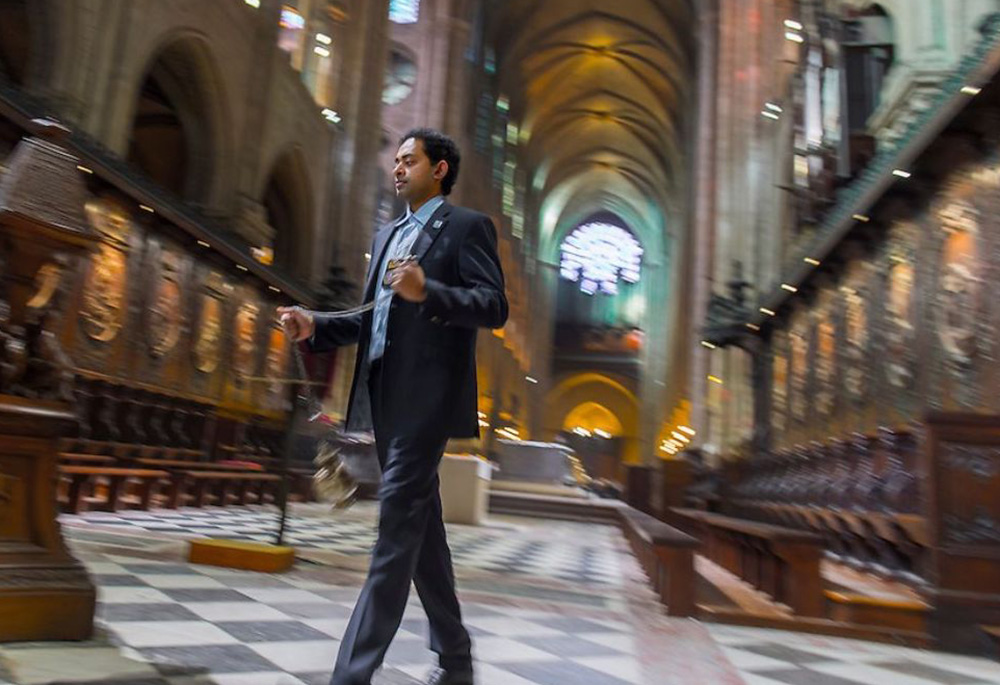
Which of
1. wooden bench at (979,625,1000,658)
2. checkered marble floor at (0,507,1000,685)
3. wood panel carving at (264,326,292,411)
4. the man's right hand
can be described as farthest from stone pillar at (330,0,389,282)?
the man's right hand

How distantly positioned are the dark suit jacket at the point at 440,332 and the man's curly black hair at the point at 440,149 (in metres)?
0.11

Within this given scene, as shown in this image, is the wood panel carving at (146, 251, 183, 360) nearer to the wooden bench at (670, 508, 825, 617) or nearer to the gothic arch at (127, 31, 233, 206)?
the gothic arch at (127, 31, 233, 206)

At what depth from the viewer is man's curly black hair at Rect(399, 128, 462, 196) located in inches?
80.9

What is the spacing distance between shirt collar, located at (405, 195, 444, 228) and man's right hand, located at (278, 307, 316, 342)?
0.37 metres

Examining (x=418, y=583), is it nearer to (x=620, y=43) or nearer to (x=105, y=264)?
(x=105, y=264)

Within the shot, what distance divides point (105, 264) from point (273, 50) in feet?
21.9

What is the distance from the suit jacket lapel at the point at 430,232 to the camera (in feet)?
6.52

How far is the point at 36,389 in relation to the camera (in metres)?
2.22

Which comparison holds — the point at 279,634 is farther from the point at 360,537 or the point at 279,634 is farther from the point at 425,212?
the point at 360,537

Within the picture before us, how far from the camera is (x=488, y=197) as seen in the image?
28.8 metres

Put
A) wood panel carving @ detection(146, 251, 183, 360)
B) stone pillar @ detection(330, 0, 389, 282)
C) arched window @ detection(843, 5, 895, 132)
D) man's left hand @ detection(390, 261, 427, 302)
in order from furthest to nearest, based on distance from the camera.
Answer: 1. stone pillar @ detection(330, 0, 389, 282)
2. wood panel carving @ detection(146, 251, 183, 360)
3. arched window @ detection(843, 5, 895, 132)
4. man's left hand @ detection(390, 261, 427, 302)

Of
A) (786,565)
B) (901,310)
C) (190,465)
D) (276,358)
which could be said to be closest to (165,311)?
(190,465)

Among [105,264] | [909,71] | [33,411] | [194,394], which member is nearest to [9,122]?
[105,264]

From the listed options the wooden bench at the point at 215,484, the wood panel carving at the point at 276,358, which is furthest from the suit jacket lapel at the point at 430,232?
the wood panel carving at the point at 276,358
